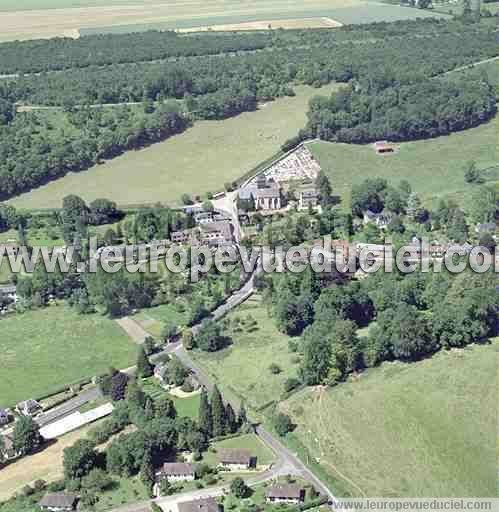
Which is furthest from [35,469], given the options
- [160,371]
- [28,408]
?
[160,371]

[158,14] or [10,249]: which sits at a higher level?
[158,14]

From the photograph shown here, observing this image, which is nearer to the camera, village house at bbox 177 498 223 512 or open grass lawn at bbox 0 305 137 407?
village house at bbox 177 498 223 512

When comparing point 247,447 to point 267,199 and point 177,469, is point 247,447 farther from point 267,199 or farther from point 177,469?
point 267,199

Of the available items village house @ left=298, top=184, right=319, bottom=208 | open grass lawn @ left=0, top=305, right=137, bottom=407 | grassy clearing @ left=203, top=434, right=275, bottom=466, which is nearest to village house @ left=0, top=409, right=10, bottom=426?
open grass lawn @ left=0, top=305, right=137, bottom=407

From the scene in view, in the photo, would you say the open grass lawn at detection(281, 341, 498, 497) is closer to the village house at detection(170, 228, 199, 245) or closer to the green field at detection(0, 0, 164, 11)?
the village house at detection(170, 228, 199, 245)

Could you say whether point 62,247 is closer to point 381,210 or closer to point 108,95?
point 381,210
